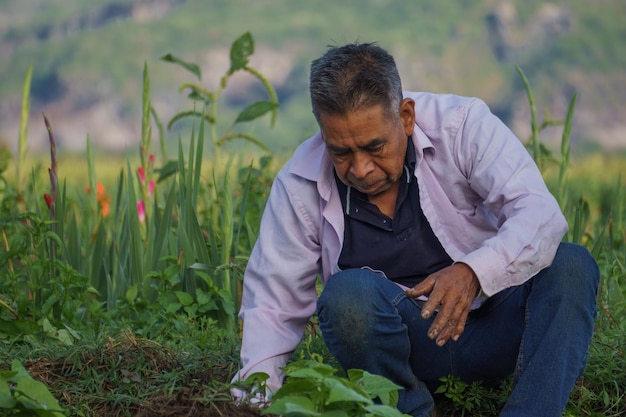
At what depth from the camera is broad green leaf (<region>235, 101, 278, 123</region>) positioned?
3818mm

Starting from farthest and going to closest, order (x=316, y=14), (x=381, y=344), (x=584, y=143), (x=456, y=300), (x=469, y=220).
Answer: (x=316, y=14) → (x=584, y=143) → (x=469, y=220) → (x=381, y=344) → (x=456, y=300)

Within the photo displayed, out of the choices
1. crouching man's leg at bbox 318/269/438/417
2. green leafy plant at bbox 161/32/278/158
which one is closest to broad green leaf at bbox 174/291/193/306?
green leafy plant at bbox 161/32/278/158

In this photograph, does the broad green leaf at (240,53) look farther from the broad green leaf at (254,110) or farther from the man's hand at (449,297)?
the man's hand at (449,297)

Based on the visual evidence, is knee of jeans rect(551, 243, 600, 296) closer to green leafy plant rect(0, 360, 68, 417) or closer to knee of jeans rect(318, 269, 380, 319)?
knee of jeans rect(318, 269, 380, 319)

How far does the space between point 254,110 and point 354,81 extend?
1.60m

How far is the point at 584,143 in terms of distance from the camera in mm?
19375

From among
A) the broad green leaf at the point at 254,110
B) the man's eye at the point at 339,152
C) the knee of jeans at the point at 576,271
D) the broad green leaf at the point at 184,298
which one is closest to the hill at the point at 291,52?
the broad green leaf at the point at 254,110

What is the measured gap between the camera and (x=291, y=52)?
20.8 metres

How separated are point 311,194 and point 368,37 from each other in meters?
18.2

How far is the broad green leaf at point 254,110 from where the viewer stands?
3.82 m

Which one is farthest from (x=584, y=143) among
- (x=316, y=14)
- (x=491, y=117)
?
(x=491, y=117)

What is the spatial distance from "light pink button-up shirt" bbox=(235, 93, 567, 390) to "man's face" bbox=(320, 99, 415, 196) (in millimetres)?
93

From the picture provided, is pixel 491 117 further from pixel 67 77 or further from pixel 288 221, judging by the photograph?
pixel 67 77

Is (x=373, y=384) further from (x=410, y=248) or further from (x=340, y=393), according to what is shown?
(x=410, y=248)
